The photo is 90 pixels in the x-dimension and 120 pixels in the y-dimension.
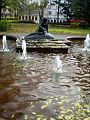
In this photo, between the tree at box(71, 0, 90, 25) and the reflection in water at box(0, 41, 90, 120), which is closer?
the reflection in water at box(0, 41, 90, 120)

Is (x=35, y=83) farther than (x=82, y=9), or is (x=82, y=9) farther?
(x=82, y=9)

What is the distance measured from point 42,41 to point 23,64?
6245mm

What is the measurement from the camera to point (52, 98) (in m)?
9.09

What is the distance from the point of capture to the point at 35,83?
428 inches

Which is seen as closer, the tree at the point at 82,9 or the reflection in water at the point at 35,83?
the reflection in water at the point at 35,83

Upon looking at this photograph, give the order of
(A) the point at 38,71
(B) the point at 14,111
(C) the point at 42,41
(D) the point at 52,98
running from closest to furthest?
(B) the point at 14,111 → (D) the point at 52,98 → (A) the point at 38,71 → (C) the point at 42,41

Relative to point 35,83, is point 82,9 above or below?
above

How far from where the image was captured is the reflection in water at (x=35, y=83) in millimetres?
8156

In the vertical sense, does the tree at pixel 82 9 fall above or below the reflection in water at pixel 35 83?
above

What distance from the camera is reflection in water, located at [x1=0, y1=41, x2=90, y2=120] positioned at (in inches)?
321

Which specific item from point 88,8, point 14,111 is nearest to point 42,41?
point 14,111

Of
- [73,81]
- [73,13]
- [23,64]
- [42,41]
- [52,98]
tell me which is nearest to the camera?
[52,98]

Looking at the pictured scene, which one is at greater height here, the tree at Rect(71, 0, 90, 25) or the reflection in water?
the tree at Rect(71, 0, 90, 25)

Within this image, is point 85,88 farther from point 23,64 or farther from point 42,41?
point 42,41
